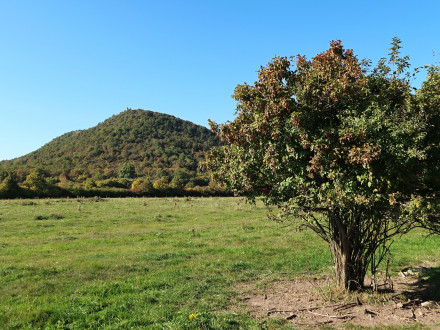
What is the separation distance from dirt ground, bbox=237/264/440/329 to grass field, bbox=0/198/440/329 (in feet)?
2.69

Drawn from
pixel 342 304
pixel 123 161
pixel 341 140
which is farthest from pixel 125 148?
pixel 341 140

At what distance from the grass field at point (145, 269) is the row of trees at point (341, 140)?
11.5 ft

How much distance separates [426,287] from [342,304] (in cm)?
403

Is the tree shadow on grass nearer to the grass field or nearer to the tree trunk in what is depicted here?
the grass field

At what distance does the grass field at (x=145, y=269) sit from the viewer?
8195 mm

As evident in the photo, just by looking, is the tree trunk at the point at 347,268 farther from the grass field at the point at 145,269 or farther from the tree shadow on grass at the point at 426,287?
the grass field at the point at 145,269

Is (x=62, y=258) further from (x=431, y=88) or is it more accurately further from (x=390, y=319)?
(x=431, y=88)

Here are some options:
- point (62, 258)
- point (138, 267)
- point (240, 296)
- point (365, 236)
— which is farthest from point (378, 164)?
point (62, 258)

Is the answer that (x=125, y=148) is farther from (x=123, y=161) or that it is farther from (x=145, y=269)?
(x=145, y=269)

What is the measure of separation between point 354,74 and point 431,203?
3598mm

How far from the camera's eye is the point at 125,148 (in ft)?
494

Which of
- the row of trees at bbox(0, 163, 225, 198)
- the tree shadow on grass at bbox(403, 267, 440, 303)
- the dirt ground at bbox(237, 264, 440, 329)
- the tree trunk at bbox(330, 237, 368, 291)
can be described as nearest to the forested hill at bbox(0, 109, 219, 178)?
the row of trees at bbox(0, 163, 225, 198)

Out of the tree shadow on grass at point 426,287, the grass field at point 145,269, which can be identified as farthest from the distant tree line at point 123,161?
the tree shadow on grass at point 426,287

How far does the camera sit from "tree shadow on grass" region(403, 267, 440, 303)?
981 centimetres
